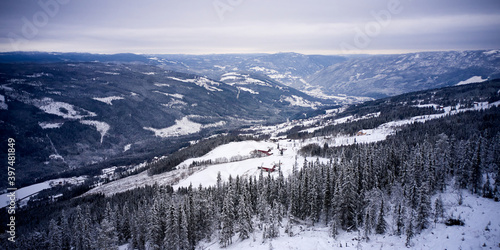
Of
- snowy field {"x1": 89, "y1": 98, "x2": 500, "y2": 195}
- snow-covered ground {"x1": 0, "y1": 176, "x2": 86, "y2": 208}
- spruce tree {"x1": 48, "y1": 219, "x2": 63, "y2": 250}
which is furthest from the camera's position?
snow-covered ground {"x1": 0, "y1": 176, "x2": 86, "y2": 208}

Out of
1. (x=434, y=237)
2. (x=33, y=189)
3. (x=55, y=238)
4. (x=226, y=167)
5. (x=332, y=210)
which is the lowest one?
(x=33, y=189)

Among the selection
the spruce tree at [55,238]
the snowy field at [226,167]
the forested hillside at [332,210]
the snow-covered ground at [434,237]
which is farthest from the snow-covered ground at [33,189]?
the snow-covered ground at [434,237]

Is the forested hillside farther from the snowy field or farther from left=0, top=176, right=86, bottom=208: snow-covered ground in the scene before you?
left=0, top=176, right=86, bottom=208: snow-covered ground

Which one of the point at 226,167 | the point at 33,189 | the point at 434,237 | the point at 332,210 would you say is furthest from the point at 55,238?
the point at 33,189

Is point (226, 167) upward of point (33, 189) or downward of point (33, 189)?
upward

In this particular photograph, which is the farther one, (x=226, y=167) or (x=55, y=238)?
(x=226, y=167)

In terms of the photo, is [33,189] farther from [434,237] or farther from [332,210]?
[434,237]

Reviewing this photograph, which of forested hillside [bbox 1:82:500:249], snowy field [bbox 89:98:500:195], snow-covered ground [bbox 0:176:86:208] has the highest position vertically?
forested hillside [bbox 1:82:500:249]

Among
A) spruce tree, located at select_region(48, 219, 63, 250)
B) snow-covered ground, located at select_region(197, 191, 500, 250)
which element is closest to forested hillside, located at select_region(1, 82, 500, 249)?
spruce tree, located at select_region(48, 219, 63, 250)

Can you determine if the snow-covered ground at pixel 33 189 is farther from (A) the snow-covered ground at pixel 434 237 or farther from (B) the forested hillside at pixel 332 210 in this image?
(A) the snow-covered ground at pixel 434 237
